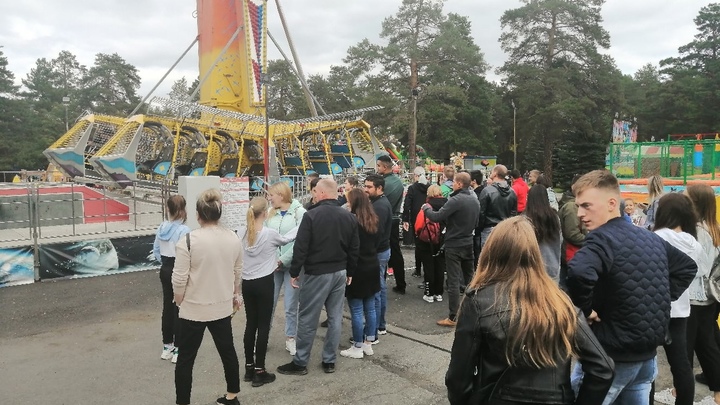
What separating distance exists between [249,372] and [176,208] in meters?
1.80

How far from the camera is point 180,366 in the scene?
3801 mm

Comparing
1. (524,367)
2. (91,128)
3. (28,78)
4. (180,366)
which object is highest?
(28,78)

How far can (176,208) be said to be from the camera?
5.02 metres

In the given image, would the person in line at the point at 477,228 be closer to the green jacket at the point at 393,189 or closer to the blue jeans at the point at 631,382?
the green jacket at the point at 393,189

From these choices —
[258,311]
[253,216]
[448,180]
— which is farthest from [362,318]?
[448,180]

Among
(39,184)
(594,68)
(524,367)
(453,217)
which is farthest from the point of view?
(594,68)

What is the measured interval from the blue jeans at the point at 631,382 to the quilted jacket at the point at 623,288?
2.4 inches

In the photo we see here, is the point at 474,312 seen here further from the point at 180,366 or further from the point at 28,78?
the point at 28,78

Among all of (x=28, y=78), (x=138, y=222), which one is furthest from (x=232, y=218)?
(x=28, y=78)

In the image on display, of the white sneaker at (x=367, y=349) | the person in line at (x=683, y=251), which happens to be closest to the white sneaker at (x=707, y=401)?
the person in line at (x=683, y=251)

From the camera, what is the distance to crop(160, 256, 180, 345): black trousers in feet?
16.4

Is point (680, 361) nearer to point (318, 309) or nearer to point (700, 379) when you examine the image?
point (700, 379)

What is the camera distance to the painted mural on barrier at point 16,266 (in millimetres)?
8258

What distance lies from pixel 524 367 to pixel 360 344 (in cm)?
355
